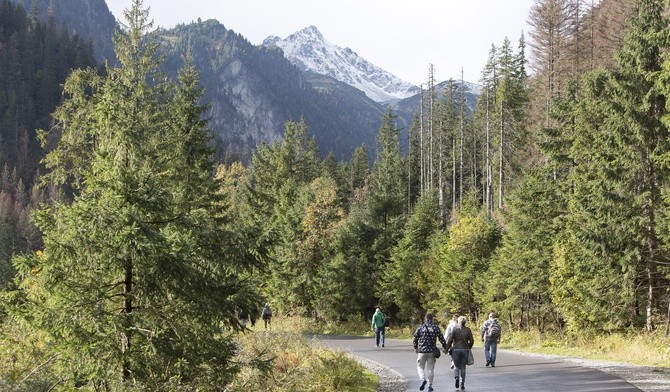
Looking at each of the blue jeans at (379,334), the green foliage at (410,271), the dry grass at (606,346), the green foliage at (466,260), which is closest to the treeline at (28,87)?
the green foliage at (410,271)

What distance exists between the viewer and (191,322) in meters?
10.8

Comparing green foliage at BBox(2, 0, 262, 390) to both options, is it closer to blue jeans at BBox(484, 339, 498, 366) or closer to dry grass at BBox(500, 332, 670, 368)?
blue jeans at BBox(484, 339, 498, 366)

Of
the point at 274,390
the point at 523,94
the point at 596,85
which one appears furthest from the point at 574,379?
the point at 523,94

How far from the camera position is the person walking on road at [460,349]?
588 inches

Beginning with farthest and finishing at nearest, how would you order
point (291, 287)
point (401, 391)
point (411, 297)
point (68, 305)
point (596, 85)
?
point (291, 287) < point (411, 297) < point (596, 85) < point (401, 391) < point (68, 305)

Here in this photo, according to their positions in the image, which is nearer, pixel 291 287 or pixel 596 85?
pixel 596 85

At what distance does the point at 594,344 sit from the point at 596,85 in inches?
454

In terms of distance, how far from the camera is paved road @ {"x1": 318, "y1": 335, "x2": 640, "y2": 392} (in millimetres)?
14570

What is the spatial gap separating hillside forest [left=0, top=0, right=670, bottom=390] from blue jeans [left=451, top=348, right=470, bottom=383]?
5.31 m

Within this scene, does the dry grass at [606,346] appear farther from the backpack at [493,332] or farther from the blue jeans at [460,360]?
the blue jeans at [460,360]

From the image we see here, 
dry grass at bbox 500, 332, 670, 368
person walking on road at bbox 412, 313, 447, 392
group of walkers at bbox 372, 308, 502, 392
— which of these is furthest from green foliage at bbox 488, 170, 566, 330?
person walking on road at bbox 412, 313, 447, 392

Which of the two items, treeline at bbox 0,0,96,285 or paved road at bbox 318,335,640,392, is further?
treeline at bbox 0,0,96,285

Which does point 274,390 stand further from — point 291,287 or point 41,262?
point 291,287

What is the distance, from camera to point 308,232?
45719 millimetres
